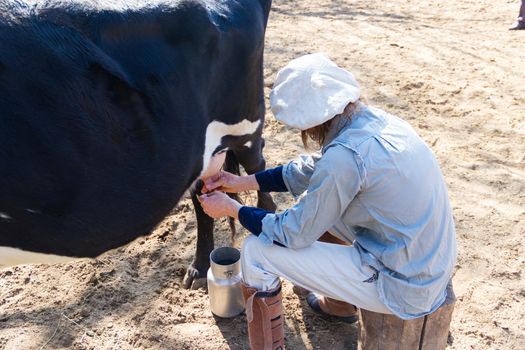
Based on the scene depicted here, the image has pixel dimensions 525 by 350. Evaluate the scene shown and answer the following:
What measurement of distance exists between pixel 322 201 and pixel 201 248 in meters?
1.22

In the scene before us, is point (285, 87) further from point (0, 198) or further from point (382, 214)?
point (0, 198)

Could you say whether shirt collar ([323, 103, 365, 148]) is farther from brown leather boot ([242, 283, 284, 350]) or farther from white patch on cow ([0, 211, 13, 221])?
white patch on cow ([0, 211, 13, 221])

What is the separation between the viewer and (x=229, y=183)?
258 centimetres

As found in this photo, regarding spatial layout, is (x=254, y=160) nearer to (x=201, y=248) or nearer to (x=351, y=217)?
(x=201, y=248)

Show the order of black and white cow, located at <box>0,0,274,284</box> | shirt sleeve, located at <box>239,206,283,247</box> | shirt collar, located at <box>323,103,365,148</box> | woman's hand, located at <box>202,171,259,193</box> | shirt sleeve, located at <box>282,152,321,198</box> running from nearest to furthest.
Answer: black and white cow, located at <box>0,0,274,284</box>, shirt collar, located at <box>323,103,365,148</box>, shirt sleeve, located at <box>239,206,283,247</box>, shirt sleeve, located at <box>282,152,321,198</box>, woman's hand, located at <box>202,171,259,193</box>

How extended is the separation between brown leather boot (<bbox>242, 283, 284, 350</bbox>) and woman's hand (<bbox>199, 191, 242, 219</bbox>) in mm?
276

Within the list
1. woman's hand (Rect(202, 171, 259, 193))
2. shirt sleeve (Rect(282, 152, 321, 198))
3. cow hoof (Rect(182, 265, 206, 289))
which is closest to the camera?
shirt sleeve (Rect(282, 152, 321, 198))

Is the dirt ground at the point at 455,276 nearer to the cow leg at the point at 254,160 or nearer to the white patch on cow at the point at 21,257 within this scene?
the cow leg at the point at 254,160

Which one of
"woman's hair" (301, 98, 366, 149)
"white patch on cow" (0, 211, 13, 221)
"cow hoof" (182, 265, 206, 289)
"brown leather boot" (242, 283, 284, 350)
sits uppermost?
"woman's hair" (301, 98, 366, 149)

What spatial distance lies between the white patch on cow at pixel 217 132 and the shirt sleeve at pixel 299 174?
1.07 ft

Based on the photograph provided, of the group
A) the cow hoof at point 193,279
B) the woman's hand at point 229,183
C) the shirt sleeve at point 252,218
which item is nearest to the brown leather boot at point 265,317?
the shirt sleeve at point 252,218

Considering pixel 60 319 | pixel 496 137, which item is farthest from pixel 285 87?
pixel 496 137

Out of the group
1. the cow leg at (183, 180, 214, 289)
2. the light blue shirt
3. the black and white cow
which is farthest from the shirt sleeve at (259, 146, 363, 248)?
the cow leg at (183, 180, 214, 289)

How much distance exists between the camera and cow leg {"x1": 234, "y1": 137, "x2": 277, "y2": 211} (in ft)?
9.60
